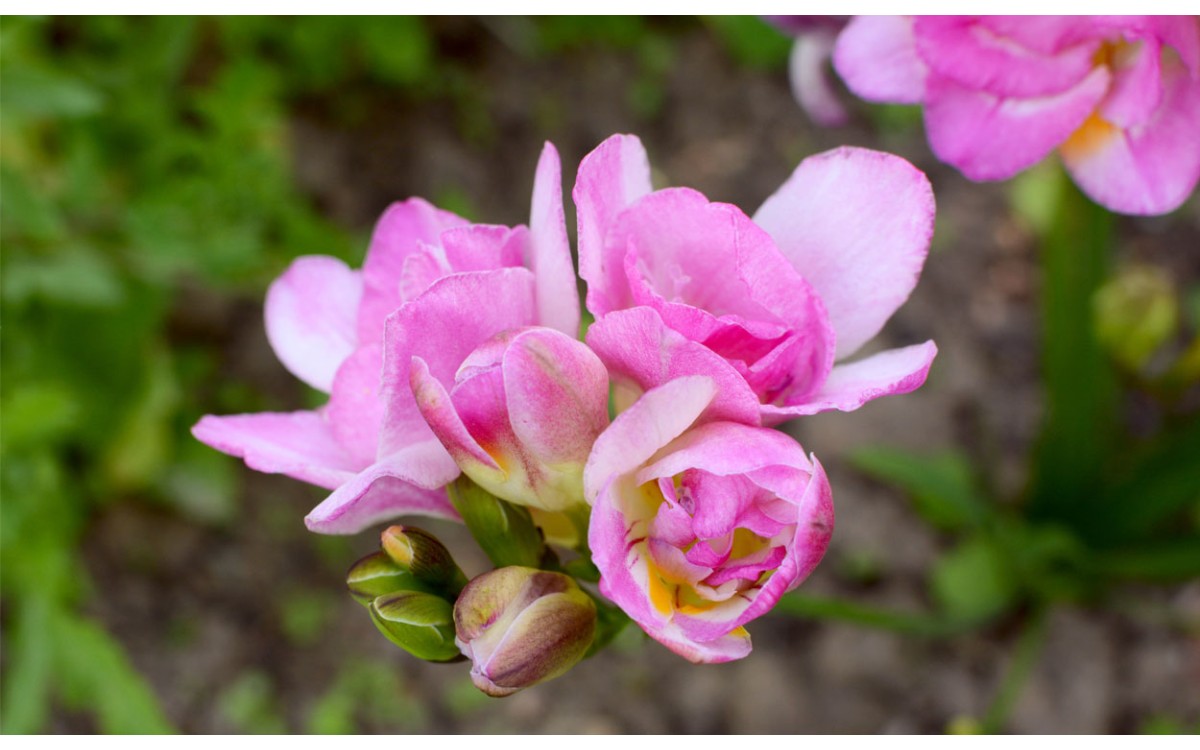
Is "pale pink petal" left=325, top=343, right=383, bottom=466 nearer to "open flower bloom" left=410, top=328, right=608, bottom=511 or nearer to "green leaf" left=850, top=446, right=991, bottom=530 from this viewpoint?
"open flower bloom" left=410, top=328, right=608, bottom=511

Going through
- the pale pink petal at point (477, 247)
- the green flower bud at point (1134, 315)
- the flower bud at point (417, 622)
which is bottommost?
the green flower bud at point (1134, 315)

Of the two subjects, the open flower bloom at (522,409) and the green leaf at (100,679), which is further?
the green leaf at (100,679)

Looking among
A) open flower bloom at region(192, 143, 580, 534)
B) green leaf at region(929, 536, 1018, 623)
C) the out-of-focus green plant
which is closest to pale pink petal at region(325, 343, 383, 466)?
open flower bloom at region(192, 143, 580, 534)

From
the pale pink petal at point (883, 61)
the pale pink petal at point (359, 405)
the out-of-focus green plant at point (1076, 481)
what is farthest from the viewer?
the out-of-focus green plant at point (1076, 481)

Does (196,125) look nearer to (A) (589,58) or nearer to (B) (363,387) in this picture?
(A) (589,58)

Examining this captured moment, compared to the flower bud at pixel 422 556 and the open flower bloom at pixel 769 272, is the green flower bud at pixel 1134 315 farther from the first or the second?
the flower bud at pixel 422 556

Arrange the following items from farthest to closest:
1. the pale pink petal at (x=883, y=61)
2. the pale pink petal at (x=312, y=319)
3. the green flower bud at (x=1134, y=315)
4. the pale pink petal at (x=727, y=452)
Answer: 1. the green flower bud at (x=1134, y=315)
2. the pale pink petal at (x=883, y=61)
3. the pale pink petal at (x=312, y=319)
4. the pale pink petal at (x=727, y=452)

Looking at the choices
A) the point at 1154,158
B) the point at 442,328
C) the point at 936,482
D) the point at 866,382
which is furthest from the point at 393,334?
the point at 936,482

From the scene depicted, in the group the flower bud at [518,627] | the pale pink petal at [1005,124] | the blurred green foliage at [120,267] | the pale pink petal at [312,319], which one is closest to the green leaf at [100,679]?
the blurred green foliage at [120,267]
